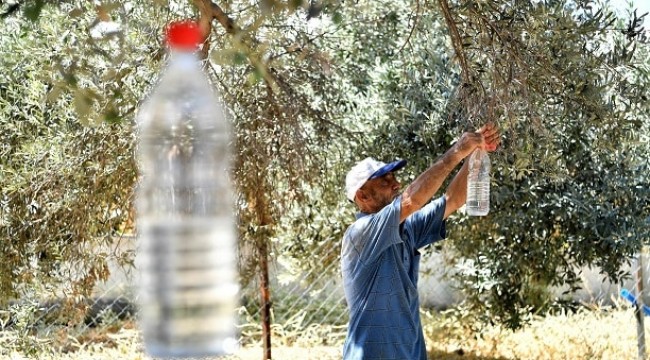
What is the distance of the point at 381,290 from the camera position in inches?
166

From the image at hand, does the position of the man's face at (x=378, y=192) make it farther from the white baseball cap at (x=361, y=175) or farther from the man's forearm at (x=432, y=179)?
the man's forearm at (x=432, y=179)

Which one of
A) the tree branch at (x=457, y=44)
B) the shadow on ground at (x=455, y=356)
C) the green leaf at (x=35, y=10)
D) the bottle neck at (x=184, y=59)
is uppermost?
the tree branch at (x=457, y=44)

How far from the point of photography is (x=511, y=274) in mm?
7172

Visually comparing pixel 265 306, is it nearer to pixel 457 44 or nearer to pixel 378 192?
pixel 378 192

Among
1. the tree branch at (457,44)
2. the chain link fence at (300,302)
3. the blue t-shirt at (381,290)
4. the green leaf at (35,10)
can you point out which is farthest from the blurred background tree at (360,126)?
the green leaf at (35,10)

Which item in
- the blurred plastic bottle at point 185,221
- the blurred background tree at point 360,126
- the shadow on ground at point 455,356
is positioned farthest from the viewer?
the shadow on ground at point 455,356

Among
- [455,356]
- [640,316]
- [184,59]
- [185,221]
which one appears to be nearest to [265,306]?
[455,356]

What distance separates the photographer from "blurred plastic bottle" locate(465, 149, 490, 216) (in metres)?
4.25

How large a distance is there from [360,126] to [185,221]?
487cm

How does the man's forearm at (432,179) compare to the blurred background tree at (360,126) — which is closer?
the man's forearm at (432,179)

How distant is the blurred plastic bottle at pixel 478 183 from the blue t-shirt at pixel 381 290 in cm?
30

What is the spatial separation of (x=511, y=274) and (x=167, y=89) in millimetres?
5459

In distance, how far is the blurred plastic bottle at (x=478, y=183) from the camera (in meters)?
4.25

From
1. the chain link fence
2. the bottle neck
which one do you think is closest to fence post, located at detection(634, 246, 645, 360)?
the chain link fence
